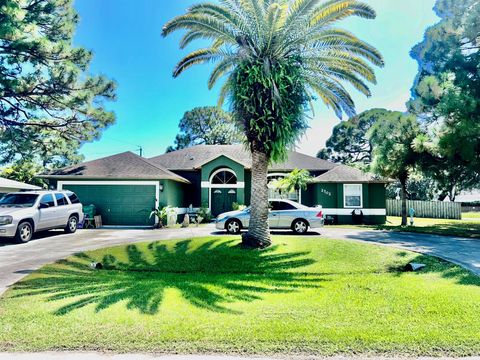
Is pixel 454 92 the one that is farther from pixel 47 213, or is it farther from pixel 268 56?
pixel 47 213

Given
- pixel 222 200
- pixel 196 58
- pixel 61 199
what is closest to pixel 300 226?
pixel 222 200

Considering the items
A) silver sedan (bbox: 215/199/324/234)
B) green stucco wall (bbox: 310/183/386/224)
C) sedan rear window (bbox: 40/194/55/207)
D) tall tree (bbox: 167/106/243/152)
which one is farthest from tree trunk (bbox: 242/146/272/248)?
tall tree (bbox: 167/106/243/152)

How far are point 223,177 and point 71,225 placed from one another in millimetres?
10541

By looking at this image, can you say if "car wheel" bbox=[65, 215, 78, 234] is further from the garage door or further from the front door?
the front door

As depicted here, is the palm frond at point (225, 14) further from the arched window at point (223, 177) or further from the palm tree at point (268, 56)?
the arched window at point (223, 177)

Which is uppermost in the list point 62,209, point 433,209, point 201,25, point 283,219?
point 201,25

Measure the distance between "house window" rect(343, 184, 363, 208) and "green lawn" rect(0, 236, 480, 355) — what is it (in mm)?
12322

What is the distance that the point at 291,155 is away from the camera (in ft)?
84.7

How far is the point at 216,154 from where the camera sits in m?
23.1

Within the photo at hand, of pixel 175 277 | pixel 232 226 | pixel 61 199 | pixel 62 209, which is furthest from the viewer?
pixel 232 226

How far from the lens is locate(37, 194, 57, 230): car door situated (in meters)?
12.9

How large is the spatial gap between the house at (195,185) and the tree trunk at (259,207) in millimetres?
6012

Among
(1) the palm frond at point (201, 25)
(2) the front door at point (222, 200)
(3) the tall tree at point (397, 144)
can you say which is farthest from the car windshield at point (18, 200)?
(3) the tall tree at point (397, 144)

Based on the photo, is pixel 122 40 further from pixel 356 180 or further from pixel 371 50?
pixel 356 180
